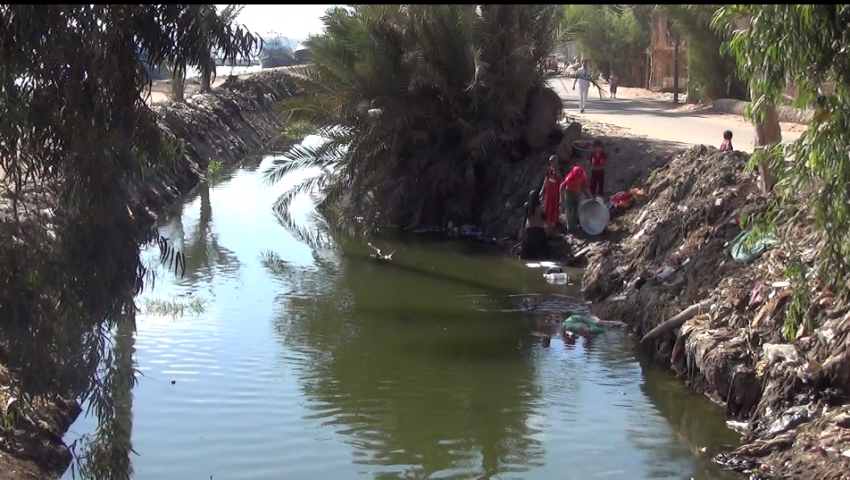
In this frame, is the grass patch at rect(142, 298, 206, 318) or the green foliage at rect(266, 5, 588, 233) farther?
the green foliage at rect(266, 5, 588, 233)

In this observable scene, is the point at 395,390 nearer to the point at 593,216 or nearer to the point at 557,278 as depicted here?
the point at 557,278

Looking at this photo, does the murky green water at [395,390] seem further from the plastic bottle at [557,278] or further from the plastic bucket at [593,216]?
the plastic bucket at [593,216]

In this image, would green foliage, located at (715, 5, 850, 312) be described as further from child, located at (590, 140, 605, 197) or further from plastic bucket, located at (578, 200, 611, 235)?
child, located at (590, 140, 605, 197)

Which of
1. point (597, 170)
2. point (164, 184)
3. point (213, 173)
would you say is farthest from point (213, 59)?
point (213, 173)

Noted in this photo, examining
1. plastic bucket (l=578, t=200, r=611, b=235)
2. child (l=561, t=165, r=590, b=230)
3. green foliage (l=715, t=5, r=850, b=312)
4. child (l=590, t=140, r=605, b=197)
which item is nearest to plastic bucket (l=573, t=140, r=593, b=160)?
child (l=590, t=140, r=605, b=197)

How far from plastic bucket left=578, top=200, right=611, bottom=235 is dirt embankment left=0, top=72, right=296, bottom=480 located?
23.7ft

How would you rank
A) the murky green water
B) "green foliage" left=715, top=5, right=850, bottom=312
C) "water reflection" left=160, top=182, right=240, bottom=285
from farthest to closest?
"water reflection" left=160, top=182, right=240, bottom=285 < the murky green water < "green foliage" left=715, top=5, right=850, bottom=312

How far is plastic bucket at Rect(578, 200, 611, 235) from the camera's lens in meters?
18.8

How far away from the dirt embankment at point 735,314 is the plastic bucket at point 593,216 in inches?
19.5

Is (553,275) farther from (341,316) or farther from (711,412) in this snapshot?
(711,412)

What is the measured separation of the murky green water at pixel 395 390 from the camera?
380 inches

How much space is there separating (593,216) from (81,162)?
13869 mm

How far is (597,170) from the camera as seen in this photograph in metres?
20.1

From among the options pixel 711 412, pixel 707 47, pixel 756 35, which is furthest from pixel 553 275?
pixel 707 47
